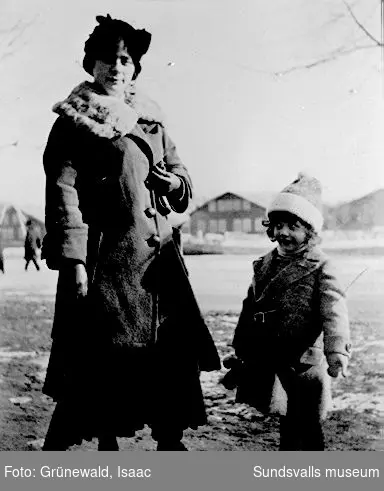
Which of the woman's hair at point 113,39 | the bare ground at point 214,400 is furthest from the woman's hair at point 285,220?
the woman's hair at point 113,39

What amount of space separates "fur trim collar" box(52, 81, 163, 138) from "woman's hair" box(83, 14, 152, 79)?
0.10 metres

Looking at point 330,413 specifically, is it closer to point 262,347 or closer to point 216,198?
point 262,347

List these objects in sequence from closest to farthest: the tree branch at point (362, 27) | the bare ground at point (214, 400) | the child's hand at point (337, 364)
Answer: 1. the child's hand at point (337, 364)
2. the bare ground at point (214, 400)
3. the tree branch at point (362, 27)

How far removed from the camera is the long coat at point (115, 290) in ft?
5.73

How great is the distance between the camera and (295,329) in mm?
1773

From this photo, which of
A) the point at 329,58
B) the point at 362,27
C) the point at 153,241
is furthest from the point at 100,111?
the point at 362,27

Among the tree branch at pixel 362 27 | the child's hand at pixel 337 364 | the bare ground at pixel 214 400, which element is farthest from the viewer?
the tree branch at pixel 362 27

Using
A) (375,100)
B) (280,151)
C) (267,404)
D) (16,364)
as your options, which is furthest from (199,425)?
(375,100)

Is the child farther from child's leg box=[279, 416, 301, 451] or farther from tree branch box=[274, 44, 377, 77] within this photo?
tree branch box=[274, 44, 377, 77]

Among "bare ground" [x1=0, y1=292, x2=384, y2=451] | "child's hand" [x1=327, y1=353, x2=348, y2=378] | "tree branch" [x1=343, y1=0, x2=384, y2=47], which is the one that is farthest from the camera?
"tree branch" [x1=343, y1=0, x2=384, y2=47]

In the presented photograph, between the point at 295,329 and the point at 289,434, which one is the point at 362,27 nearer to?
the point at 295,329

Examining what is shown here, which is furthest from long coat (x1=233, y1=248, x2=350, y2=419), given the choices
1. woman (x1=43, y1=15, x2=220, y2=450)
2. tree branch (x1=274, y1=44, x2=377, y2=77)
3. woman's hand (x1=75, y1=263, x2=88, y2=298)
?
tree branch (x1=274, y1=44, x2=377, y2=77)

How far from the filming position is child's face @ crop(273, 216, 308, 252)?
1789mm

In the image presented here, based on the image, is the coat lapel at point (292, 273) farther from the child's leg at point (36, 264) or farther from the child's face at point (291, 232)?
the child's leg at point (36, 264)
